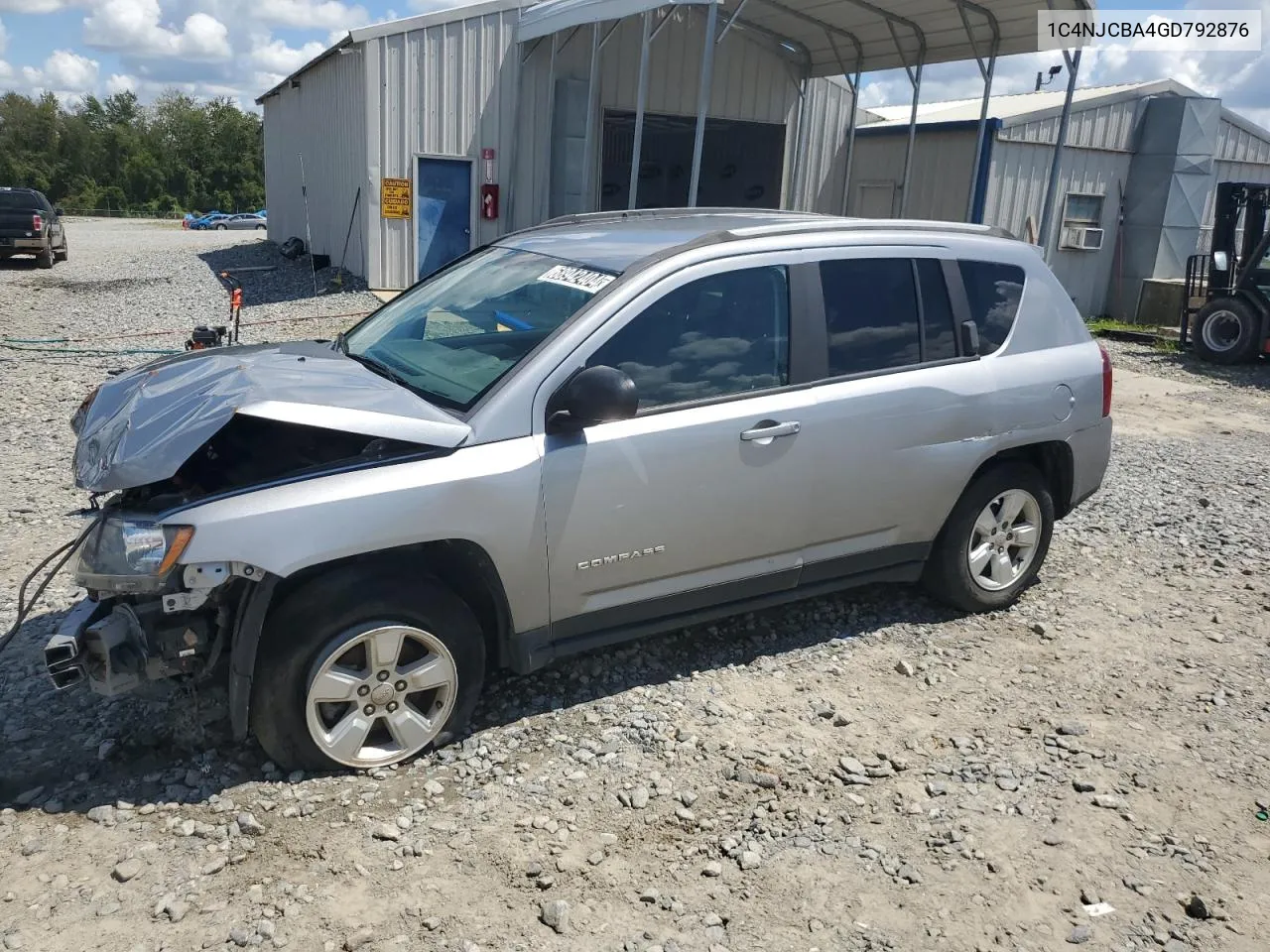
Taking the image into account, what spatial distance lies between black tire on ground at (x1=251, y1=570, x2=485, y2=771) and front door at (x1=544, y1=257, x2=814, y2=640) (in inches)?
17.9

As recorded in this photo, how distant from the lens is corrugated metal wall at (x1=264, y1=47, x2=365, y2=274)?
15.5m

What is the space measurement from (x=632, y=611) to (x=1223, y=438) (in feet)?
26.8

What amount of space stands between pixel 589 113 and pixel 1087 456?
1219 cm

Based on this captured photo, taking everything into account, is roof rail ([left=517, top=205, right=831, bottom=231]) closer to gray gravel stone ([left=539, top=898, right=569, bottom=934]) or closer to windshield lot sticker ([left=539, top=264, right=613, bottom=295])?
windshield lot sticker ([left=539, top=264, right=613, bottom=295])

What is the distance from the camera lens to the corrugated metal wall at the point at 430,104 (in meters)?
14.6

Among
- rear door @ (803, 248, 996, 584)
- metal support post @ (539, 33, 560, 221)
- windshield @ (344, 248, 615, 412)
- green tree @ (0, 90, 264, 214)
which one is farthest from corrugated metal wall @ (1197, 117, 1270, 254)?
green tree @ (0, 90, 264, 214)

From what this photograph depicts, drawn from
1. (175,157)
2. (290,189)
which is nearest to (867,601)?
(290,189)

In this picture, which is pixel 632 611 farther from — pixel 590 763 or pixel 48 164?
pixel 48 164

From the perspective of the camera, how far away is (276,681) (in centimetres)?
321

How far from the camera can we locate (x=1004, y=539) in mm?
4945

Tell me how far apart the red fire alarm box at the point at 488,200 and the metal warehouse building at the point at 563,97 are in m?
0.03

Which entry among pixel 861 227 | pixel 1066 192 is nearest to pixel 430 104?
pixel 1066 192

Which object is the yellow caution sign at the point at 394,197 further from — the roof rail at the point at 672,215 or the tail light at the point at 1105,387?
the tail light at the point at 1105,387

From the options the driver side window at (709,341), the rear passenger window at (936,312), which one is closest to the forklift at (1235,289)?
the rear passenger window at (936,312)
